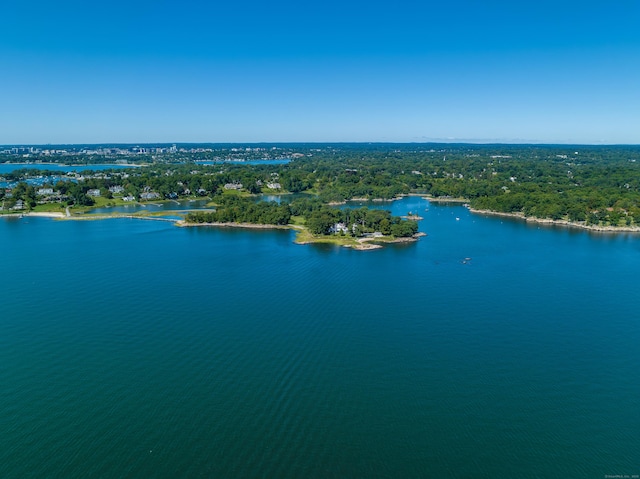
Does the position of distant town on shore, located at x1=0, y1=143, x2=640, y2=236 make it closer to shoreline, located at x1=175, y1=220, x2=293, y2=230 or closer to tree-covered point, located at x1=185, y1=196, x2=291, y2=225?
tree-covered point, located at x1=185, y1=196, x2=291, y2=225

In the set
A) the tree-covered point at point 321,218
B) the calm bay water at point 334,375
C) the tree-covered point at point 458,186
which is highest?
the tree-covered point at point 458,186

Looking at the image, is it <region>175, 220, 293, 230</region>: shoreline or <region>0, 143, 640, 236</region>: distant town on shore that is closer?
<region>175, 220, 293, 230</region>: shoreline

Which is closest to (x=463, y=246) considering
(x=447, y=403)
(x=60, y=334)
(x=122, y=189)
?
(x=447, y=403)

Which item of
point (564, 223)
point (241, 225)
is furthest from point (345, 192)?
point (564, 223)

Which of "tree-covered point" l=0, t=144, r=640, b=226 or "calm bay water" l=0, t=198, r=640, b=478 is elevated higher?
"tree-covered point" l=0, t=144, r=640, b=226

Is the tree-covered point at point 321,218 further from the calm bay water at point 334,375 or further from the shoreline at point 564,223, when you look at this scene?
the shoreline at point 564,223

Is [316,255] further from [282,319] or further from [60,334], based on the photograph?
[60,334]

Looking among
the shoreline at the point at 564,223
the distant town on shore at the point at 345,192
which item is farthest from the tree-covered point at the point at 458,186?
the shoreline at the point at 564,223

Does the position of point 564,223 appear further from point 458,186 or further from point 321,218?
point 321,218

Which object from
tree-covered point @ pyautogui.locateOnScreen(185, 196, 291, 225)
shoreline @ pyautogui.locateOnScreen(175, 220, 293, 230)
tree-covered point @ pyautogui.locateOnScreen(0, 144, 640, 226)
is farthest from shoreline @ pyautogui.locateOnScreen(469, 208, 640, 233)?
shoreline @ pyautogui.locateOnScreen(175, 220, 293, 230)
